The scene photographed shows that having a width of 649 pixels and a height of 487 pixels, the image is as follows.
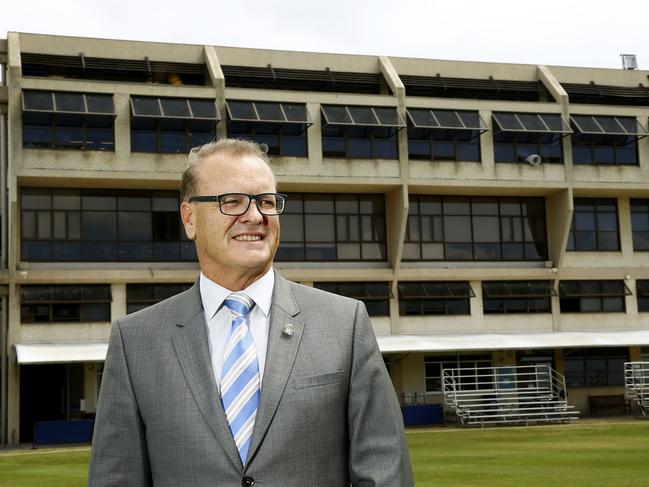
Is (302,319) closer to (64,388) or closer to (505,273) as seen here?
(64,388)

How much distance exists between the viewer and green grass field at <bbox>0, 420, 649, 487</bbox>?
17.5m

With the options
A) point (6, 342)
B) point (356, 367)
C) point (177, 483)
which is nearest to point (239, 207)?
point (356, 367)

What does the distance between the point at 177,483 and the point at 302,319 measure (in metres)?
0.75

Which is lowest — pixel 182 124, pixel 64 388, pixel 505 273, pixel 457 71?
pixel 64 388

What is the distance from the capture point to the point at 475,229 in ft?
138

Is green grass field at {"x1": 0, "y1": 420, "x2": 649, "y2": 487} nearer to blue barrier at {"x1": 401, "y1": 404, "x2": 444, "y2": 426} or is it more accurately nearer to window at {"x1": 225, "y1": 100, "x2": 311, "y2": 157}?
blue barrier at {"x1": 401, "y1": 404, "x2": 444, "y2": 426}

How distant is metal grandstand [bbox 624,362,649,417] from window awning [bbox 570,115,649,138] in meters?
9.47

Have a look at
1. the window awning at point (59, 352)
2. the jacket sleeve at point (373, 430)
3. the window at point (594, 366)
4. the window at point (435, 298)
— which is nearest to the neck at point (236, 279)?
the jacket sleeve at point (373, 430)

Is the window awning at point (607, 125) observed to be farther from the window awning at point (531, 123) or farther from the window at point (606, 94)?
the window at point (606, 94)

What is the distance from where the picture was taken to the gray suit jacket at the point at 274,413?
3596 millimetres

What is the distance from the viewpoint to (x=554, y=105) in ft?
136

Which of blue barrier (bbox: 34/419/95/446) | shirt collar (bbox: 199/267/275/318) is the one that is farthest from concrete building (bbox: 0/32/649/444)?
shirt collar (bbox: 199/267/275/318)

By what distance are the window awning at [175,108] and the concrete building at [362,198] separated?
8 cm

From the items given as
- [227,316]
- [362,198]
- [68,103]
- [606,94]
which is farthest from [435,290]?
[227,316]
